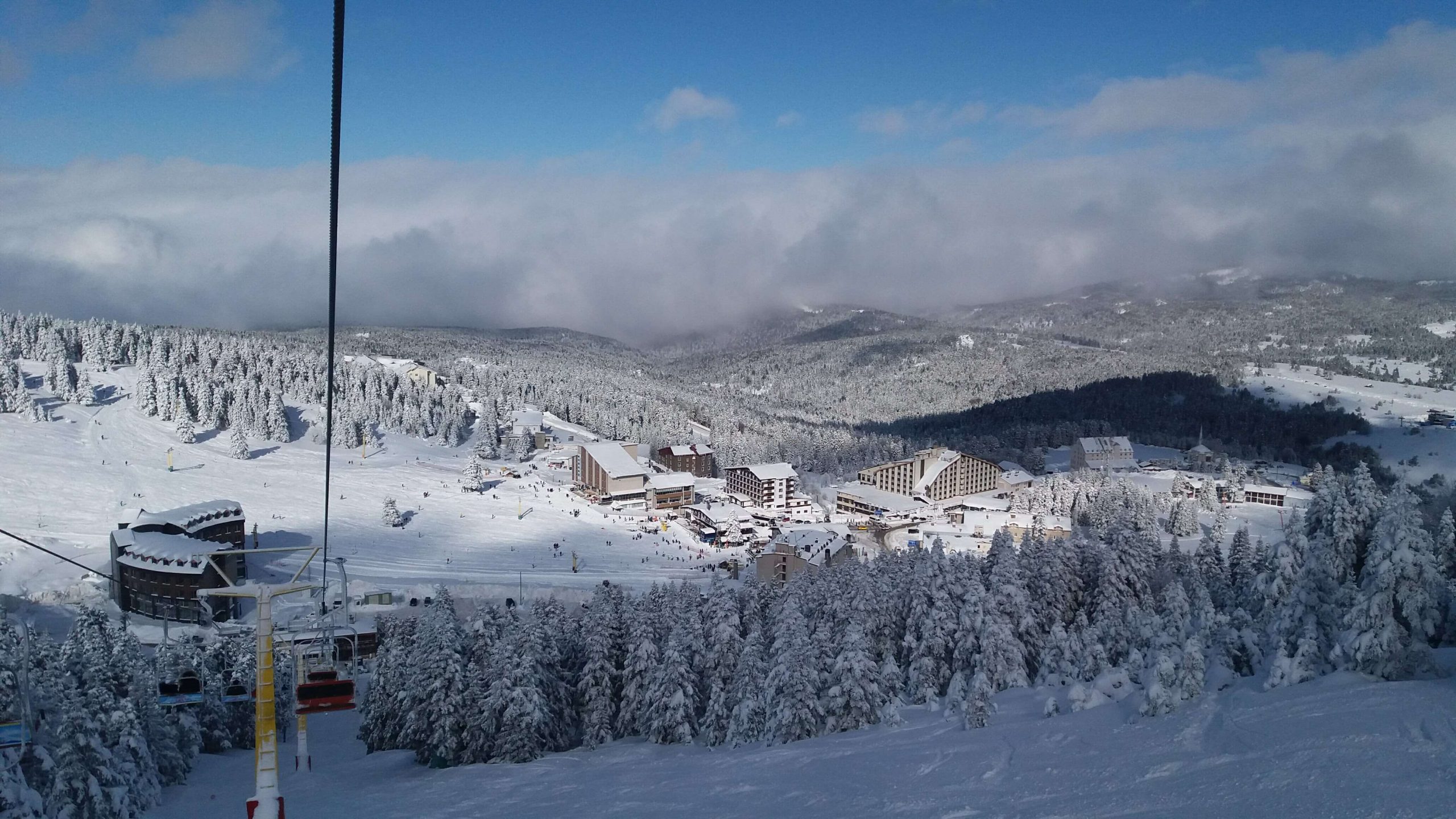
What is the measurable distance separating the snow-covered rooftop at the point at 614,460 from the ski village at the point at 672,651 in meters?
8.75

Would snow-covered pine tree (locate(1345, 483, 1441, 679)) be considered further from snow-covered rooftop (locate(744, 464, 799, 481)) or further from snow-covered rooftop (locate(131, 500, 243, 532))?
snow-covered rooftop (locate(744, 464, 799, 481))

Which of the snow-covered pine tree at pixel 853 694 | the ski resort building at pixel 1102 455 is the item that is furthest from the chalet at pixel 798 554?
the ski resort building at pixel 1102 455

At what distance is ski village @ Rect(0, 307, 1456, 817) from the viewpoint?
13.3 meters

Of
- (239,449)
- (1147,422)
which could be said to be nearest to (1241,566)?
(239,449)

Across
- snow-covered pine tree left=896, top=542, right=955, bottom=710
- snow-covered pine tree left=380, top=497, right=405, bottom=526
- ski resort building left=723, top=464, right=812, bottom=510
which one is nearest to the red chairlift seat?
snow-covered pine tree left=896, top=542, right=955, bottom=710

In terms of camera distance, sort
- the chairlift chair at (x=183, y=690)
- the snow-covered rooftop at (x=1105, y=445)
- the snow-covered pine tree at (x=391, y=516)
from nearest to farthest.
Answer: the chairlift chair at (x=183, y=690), the snow-covered pine tree at (x=391, y=516), the snow-covered rooftop at (x=1105, y=445)

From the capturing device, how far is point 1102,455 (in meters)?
93.7

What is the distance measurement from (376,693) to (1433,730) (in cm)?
2578

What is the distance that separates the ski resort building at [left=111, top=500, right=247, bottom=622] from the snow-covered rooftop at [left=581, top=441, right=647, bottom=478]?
103ft

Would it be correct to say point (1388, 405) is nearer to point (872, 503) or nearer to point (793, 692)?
point (872, 503)

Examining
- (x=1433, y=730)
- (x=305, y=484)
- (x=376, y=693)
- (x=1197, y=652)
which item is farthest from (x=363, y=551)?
(x=1433, y=730)

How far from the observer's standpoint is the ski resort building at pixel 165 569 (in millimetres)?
39281

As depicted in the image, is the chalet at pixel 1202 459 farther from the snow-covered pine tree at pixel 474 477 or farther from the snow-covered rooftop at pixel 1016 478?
the snow-covered pine tree at pixel 474 477

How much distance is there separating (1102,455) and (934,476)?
26.0 m
